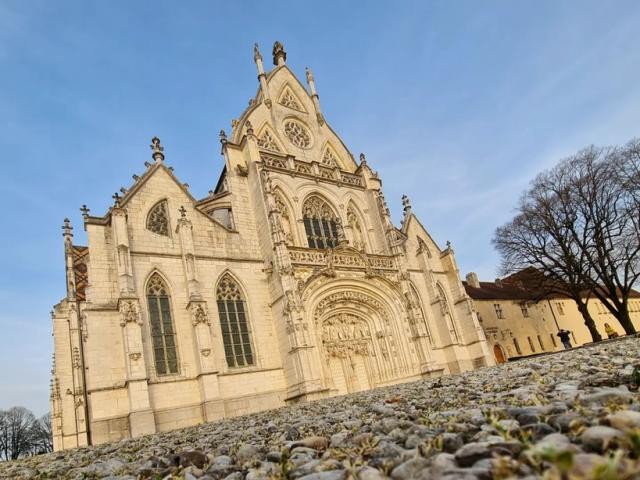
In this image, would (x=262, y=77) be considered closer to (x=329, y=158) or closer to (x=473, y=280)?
(x=329, y=158)

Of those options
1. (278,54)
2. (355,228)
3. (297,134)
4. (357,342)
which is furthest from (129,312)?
(278,54)

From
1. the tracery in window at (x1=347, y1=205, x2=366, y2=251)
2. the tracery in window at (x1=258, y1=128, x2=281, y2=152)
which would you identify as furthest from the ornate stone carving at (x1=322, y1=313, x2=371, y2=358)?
the tracery in window at (x1=258, y1=128, x2=281, y2=152)

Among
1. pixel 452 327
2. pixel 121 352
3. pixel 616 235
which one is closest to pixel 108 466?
pixel 121 352

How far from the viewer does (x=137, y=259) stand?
16.1 m

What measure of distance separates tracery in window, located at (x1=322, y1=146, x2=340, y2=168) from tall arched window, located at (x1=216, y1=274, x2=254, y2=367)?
36.4 feet

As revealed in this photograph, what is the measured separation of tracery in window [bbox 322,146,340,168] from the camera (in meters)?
25.8

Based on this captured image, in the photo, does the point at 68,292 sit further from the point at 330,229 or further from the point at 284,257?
the point at 330,229

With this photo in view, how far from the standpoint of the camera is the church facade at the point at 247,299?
48.0 ft

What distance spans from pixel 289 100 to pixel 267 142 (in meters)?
4.62

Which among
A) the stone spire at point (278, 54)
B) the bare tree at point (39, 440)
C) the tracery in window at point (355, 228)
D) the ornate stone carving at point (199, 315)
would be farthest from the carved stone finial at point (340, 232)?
the bare tree at point (39, 440)

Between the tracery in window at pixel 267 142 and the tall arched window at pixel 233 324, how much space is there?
8867 mm

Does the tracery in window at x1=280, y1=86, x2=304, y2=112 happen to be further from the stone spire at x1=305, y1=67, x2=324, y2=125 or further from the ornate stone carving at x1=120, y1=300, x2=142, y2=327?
the ornate stone carving at x1=120, y1=300, x2=142, y2=327

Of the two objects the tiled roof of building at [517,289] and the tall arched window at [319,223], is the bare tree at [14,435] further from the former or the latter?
the tiled roof of building at [517,289]

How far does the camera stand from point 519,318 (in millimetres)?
37156
